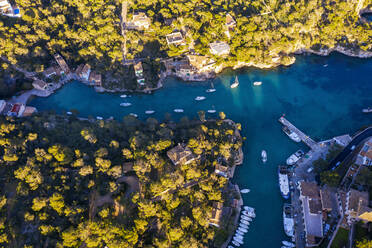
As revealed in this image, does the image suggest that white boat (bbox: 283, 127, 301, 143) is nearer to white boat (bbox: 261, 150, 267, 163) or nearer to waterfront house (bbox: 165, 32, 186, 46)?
white boat (bbox: 261, 150, 267, 163)

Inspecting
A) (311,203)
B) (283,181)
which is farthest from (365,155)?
(283,181)

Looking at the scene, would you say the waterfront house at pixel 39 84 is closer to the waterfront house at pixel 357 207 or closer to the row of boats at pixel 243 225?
the row of boats at pixel 243 225

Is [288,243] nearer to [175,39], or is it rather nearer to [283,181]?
[283,181]

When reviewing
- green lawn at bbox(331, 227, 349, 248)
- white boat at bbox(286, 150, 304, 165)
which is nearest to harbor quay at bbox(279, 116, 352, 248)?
white boat at bbox(286, 150, 304, 165)

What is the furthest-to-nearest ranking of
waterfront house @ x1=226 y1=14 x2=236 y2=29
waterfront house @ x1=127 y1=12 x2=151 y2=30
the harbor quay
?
1. waterfront house @ x1=127 y1=12 x2=151 y2=30
2. waterfront house @ x1=226 y1=14 x2=236 y2=29
3. the harbor quay

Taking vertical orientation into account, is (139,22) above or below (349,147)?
above

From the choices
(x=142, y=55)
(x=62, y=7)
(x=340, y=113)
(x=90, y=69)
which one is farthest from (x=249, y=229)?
(x=62, y=7)

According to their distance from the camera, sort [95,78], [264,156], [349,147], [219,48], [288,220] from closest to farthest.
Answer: [288,220]
[349,147]
[264,156]
[95,78]
[219,48]

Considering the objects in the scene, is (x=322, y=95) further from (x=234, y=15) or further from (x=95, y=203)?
(x=95, y=203)
